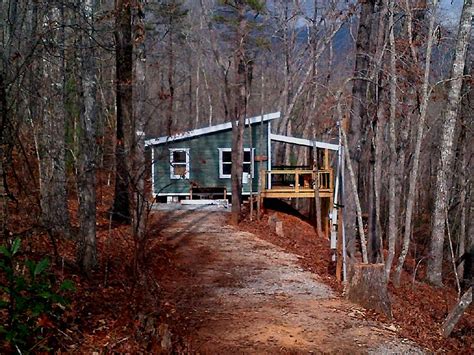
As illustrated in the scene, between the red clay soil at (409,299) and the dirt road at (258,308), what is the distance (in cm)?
51

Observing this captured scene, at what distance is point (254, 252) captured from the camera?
40.9 feet

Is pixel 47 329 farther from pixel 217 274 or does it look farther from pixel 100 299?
pixel 217 274

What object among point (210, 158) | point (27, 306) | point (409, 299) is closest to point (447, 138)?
point (409, 299)

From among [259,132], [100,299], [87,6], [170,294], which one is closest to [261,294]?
[170,294]

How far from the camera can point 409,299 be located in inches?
477

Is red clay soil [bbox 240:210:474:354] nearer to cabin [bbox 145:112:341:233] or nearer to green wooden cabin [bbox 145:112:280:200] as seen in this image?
cabin [bbox 145:112:341:233]

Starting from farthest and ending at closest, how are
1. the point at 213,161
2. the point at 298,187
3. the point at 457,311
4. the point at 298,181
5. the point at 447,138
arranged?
the point at 213,161 → the point at 298,181 → the point at 298,187 → the point at 447,138 → the point at 457,311

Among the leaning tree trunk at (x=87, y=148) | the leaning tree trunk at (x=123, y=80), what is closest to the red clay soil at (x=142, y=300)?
the leaning tree trunk at (x=87, y=148)

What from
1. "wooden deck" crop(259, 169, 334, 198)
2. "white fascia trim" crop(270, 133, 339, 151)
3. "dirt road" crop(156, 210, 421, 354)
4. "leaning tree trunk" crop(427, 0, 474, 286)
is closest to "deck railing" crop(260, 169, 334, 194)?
"wooden deck" crop(259, 169, 334, 198)

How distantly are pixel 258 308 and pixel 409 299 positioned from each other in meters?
5.72

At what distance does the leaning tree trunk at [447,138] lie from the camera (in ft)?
44.1

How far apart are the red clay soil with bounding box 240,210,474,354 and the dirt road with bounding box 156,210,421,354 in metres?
0.51

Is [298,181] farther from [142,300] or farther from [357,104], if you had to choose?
[142,300]

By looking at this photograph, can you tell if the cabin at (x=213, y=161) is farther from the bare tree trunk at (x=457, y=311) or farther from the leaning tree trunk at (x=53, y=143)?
the bare tree trunk at (x=457, y=311)
